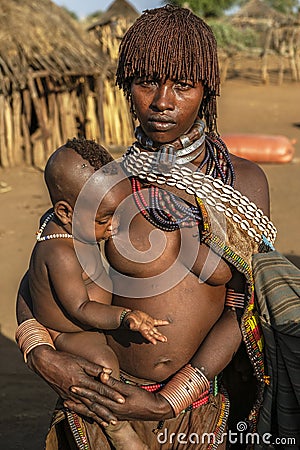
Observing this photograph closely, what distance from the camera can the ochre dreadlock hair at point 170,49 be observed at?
2010 millimetres

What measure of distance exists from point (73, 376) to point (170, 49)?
1.07 meters

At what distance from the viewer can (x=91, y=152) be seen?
2.04 m

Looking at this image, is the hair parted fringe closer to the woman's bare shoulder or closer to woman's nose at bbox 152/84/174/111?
woman's nose at bbox 152/84/174/111

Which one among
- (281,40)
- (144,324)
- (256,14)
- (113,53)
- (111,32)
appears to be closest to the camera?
(144,324)

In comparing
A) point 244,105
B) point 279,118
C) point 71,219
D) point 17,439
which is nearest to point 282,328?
point 71,219

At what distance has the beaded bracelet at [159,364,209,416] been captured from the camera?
207cm

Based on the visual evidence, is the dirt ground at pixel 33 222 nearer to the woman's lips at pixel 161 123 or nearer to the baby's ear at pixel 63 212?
the baby's ear at pixel 63 212

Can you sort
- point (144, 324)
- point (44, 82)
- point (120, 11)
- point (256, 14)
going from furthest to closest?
point (256, 14) → point (120, 11) → point (44, 82) → point (144, 324)

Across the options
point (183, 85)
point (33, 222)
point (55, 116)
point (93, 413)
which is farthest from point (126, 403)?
point (55, 116)

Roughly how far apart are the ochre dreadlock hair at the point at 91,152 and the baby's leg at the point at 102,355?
0.57 m

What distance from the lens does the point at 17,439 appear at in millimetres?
3738

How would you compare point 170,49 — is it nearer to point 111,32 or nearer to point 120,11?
point 111,32

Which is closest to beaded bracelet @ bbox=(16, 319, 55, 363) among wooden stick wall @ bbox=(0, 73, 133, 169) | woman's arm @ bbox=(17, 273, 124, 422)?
woman's arm @ bbox=(17, 273, 124, 422)

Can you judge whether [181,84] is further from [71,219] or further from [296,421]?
[296,421]
